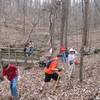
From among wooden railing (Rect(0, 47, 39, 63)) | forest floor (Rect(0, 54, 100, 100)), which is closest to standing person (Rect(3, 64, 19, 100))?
forest floor (Rect(0, 54, 100, 100))

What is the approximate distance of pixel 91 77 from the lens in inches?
653

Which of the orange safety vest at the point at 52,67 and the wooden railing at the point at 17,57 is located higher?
the orange safety vest at the point at 52,67

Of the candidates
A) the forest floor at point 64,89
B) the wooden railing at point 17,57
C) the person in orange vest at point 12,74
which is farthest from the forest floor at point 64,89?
the wooden railing at point 17,57

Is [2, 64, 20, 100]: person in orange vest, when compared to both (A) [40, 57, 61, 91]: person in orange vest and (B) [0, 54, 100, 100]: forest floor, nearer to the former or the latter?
(B) [0, 54, 100, 100]: forest floor

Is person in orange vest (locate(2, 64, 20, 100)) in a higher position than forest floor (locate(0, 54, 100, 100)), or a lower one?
higher

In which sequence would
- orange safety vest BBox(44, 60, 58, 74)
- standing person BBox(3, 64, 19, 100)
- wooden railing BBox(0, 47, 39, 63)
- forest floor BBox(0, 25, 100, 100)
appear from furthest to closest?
wooden railing BBox(0, 47, 39, 63)
orange safety vest BBox(44, 60, 58, 74)
forest floor BBox(0, 25, 100, 100)
standing person BBox(3, 64, 19, 100)

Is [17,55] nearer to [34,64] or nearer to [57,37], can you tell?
[34,64]

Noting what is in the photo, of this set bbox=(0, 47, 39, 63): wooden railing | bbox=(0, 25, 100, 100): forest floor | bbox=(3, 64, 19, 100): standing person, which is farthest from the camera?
bbox=(0, 47, 39, 63): wooden railing

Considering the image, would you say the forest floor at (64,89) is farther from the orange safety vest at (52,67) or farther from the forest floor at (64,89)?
the orange safety vest at (52,67)

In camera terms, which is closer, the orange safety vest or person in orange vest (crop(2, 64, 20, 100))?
person in orange vest (crop(2, 64, 20, 100))

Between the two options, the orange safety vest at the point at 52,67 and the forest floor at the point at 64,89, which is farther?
the orange safety vest at the point at 52,67

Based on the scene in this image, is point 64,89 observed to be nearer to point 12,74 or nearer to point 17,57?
point 12,74

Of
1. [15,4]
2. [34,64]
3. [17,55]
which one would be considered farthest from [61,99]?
[15,4]

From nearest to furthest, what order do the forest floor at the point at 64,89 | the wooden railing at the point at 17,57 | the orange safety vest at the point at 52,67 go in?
1. the forest floor at the point at 64,89
2. the orange safety vest at the point at 52,67
3. the wooden railing at the point at 17,57
